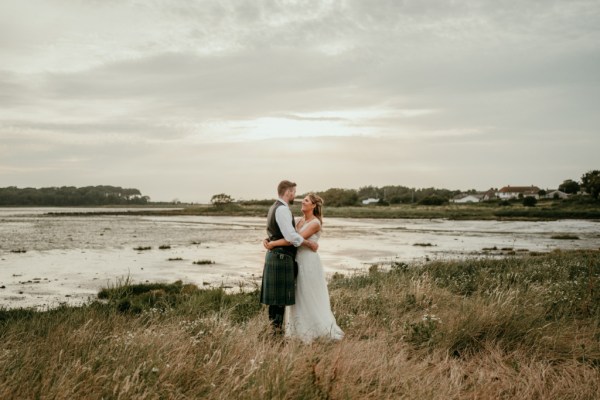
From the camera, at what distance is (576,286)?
11.5 meters

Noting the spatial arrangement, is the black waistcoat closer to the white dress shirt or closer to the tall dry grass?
the white dress shirt

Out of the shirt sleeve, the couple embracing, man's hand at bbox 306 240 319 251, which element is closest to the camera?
the shirt sleeve

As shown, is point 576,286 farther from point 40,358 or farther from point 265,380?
point 40,358

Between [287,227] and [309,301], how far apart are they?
1.34 metres

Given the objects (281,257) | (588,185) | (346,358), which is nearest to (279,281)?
(281,257)

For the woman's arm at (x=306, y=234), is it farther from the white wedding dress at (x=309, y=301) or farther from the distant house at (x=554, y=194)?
the distant house at (x=554, y=194)

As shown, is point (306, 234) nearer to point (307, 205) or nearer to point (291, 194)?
point (307, 205)

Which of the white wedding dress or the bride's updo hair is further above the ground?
the bride's updo hair

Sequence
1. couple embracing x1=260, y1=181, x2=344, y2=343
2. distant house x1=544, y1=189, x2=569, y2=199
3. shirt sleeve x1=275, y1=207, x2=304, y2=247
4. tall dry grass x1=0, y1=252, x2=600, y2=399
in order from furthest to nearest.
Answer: distant house x1=544, y1=189, x2=569, y2=199 < couple embracing x1=260, y1=181, x2=344, y2=343 < shirt sleeve x1=275, y1=207, x2=304, y2=247 < tall dry grass x1=0, y1=252, x2=600, y2=399

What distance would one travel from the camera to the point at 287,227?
725cm

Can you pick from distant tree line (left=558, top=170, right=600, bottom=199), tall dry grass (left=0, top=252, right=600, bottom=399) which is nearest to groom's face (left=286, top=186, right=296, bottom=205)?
tall dry grass (left=0, top=252, right=600, bottom=399)

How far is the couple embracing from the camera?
24.2 ft

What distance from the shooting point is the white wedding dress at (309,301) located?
7.59 metres

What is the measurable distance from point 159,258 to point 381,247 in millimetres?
15887
